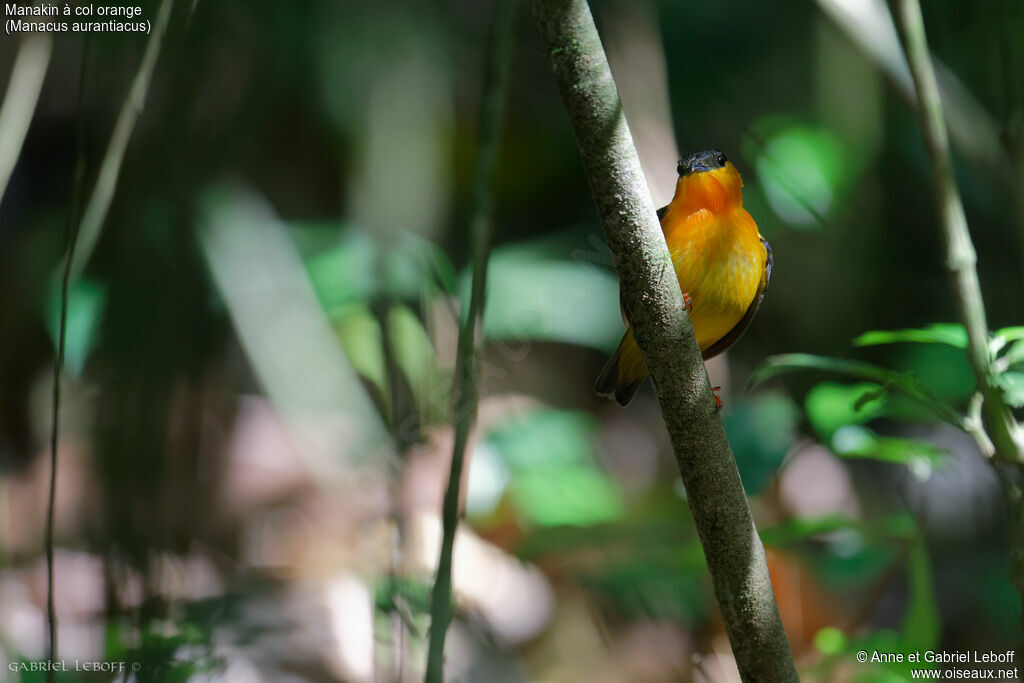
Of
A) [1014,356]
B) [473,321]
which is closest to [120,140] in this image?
[473,321]

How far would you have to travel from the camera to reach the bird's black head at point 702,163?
173 centimetres

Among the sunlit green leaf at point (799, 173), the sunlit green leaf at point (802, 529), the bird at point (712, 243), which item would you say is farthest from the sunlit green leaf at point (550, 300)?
the sunlit green leaf at point (802, 529)

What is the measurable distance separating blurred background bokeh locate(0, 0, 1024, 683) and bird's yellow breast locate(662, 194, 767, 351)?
273 mm

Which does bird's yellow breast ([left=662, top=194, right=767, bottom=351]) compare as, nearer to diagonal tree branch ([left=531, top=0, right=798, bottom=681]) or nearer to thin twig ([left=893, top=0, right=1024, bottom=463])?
thin twig ([left=893, top=0, right=1024, bottom=463])

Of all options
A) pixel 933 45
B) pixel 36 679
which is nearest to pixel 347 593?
pixel 36 679

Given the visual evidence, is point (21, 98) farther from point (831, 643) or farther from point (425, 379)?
point (831, 643)

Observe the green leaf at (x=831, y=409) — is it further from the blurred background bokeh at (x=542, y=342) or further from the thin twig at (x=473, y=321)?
the thin twig at (x=473, y=321)

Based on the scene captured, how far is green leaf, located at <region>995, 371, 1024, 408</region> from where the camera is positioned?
1.17 metres

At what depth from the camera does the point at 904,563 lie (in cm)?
216

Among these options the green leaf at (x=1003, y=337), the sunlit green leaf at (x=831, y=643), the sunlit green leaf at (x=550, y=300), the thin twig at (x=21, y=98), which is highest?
the thin twig at (x=21, y=98)

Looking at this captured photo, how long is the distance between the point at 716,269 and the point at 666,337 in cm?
86

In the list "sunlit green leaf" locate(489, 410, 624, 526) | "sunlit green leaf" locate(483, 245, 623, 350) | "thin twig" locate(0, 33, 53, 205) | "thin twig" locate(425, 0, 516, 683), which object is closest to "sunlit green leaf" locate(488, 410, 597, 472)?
"sunlit green leaf" locate(489, 410, 624, 526)

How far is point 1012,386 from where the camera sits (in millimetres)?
1191

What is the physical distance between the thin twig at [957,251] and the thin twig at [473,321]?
659mm
